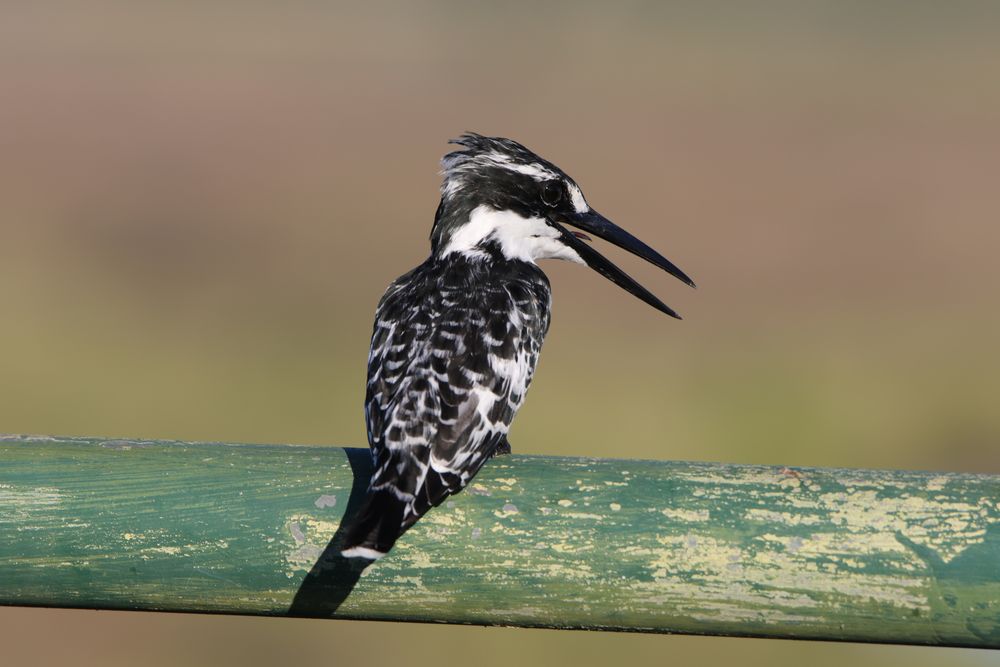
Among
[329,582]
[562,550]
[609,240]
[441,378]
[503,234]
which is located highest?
[609,240]

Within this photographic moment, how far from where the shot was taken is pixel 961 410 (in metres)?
13.1

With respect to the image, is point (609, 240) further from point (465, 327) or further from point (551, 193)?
point (465, 327)

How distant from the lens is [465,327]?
4062mm

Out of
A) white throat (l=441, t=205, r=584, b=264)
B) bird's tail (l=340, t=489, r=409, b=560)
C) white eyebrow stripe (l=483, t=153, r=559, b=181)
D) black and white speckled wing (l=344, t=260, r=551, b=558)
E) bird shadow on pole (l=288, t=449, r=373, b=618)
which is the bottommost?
bird shadow on pole (l=288, t=449, r=373, b=618)

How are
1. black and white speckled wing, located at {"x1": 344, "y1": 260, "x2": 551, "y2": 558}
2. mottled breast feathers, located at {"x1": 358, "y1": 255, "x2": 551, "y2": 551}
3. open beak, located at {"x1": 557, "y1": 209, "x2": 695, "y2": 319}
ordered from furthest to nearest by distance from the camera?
open beak, located at {"x1": 557, "y1": 209, "x2": 695, "y2": 319} < mottled breast feathers, located at {"x1": 358, "y1": 255, "x2": 551, "y2": 551} < black and white speckled wing, located at {"x1": 344, "y1": 260, "x2": 551, "y2": 558}

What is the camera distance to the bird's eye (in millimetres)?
4656

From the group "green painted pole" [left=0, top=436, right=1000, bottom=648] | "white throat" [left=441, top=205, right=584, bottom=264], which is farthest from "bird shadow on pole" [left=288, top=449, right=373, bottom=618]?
"white throat" [left=441, top=205, right=584, bottom=264]

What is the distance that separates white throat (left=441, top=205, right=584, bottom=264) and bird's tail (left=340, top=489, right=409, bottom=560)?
1747mm

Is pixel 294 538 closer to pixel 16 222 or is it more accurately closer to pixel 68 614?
pixel 68 614

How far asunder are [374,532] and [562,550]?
388 millimetres

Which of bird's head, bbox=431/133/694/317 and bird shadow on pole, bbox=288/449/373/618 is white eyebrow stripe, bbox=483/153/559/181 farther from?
bird shadow on pole, bbox=288/449/373/618

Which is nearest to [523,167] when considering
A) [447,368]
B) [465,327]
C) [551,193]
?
[551,193]

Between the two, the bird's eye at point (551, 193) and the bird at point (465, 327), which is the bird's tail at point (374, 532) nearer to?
the bird at point (465, 327)

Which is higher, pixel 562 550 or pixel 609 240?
pixel 609 240
